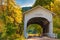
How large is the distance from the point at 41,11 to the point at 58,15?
33.1 feet

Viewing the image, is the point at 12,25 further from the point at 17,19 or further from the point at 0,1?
the point at 0,1

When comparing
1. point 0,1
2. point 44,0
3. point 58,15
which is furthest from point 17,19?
point 44,0

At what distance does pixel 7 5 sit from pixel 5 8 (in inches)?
18.9

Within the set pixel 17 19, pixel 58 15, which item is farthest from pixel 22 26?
pixel 58 15

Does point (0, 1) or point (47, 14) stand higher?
point (0, 1)

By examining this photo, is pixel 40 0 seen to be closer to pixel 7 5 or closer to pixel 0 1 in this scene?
pixel 0 1

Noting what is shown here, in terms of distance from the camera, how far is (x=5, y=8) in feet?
82.3

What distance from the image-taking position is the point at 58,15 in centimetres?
4147

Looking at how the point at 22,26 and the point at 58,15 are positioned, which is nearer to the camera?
the point at 22,26

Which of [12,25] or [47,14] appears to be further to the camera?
[47,14]

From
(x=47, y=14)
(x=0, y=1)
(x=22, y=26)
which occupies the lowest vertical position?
(x=22, y=26)

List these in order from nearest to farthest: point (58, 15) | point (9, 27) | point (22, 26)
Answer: point (9, 27), point (22, 26), point (58, 15)

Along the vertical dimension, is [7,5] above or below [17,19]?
above

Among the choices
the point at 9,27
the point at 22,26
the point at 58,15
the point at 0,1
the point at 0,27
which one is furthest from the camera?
A: the point at 58,15
